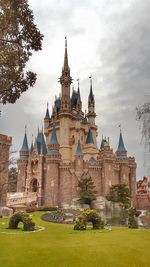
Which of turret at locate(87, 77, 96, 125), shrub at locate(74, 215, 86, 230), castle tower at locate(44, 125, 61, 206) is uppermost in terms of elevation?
turret at locate(87, 77, 96, 125)

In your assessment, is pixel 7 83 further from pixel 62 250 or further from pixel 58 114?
pixel 58 114

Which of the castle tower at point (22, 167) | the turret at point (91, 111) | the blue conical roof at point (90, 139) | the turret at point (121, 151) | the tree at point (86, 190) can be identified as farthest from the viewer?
the turret at point (91, 111)

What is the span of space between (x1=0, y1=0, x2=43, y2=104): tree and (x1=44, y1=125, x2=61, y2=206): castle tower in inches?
1721

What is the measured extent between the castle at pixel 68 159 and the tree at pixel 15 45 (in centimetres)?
4325

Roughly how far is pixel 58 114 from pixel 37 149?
10352mm

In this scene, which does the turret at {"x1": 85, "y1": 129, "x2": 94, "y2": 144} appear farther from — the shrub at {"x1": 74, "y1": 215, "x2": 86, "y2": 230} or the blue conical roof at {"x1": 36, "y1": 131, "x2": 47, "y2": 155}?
the shrub at {"x1": 74, "y1": 215, "x2": 86, "y2": 230}

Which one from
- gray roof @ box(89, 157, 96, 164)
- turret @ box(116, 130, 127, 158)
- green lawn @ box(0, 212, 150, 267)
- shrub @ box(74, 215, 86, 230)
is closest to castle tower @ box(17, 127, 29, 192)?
gray roof @ box(89, 157, 96, 164)

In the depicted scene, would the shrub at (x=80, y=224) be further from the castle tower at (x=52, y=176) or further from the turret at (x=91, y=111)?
the turret at (x=91, y=111)

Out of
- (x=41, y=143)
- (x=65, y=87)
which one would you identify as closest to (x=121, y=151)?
(x=41, y=143)

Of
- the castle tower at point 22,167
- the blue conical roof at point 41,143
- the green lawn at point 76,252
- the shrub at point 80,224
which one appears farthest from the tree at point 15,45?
the castle tower at point 22,167

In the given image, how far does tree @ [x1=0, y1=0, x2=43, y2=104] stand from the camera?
13.1m

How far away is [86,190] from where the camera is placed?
54.1 metres

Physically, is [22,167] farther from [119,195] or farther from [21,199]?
[119,195]

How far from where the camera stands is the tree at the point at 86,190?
2095 inches
